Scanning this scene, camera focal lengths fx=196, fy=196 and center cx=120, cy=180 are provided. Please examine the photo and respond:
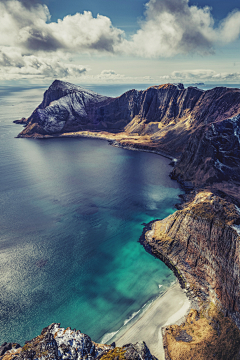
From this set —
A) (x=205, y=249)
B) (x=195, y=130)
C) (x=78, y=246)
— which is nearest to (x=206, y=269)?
(x=205, y=249)

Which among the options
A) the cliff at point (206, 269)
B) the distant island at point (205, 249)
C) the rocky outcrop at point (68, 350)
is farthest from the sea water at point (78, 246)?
the rocky outcrop at point (68, 350)

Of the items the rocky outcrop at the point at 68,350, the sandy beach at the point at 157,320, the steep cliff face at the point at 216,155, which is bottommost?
the sandy beach at the point at 157,320

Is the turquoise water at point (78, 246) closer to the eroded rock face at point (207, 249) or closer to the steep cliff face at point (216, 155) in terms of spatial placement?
the eroded rock face at point (207, 249)

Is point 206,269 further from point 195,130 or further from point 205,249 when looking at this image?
point 195,130

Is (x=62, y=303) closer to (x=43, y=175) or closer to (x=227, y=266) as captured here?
(x=227, y=266)

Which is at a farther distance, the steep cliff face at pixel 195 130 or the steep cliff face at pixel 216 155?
the steep cliff face at pixel 195 130

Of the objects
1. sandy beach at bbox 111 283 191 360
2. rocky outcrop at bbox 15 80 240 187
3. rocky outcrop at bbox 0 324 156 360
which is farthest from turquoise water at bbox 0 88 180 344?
rocky outcrop at bbox 15 80 240 187
